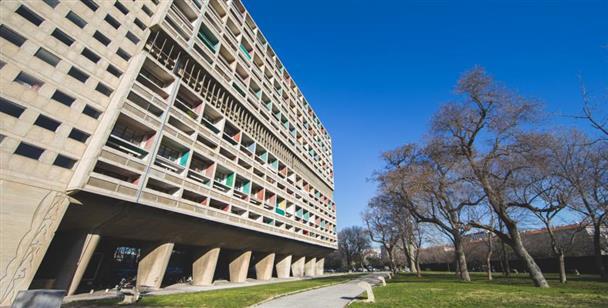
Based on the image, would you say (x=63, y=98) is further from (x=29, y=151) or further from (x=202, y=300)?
(x=202, y=300)

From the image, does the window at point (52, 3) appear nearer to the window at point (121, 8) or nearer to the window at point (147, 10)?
the window at point (121, 8)

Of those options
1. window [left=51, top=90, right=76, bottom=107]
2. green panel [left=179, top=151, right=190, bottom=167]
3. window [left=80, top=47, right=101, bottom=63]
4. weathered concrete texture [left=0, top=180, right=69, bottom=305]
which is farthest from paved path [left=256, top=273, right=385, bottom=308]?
window [left=80, top=47, right=101, bottom=63]

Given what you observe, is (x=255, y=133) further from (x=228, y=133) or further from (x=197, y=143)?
(x=197, y=143)

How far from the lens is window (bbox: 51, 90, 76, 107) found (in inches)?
560

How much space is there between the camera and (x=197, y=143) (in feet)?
70.5

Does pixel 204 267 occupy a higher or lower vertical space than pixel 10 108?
lower

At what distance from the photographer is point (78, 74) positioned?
51.1 feet

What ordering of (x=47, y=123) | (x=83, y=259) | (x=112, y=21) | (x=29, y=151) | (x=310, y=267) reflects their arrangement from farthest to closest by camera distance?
(x=310, y=267), (x=112, y=21), (x=83, y=259), (x=47, y=123), (x=29, y=151)

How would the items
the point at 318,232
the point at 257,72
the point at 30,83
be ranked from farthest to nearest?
1. the point at 318,232
2. the point at 257,72
3. the point at 30,83

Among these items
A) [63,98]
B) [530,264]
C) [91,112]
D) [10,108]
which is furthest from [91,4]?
[530,264]

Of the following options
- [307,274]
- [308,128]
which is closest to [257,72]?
[308,128]

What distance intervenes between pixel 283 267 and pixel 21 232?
107ft

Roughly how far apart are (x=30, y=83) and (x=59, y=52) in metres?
2.51

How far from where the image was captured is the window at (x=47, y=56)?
14.1 meters
